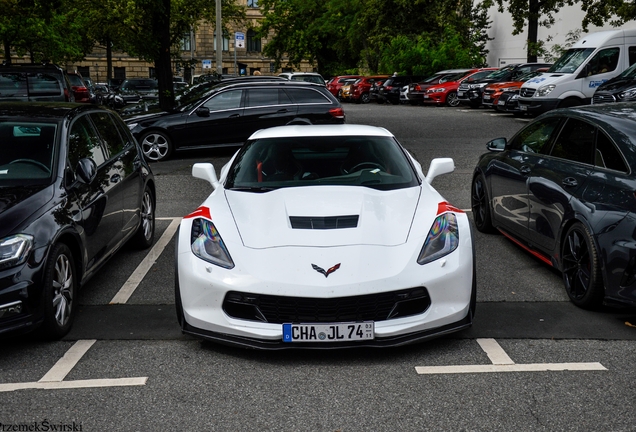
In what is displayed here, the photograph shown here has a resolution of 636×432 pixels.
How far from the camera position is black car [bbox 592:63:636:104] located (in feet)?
57.7

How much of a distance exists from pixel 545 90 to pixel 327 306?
1910 centimetres

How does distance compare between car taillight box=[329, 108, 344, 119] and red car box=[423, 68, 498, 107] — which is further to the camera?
red car box=[423, 68, 498, 107]

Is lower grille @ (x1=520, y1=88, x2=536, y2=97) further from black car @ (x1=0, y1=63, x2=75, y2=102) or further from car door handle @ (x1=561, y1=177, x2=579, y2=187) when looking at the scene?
car door handle @ (x1=561, y1=177, x2=579, y2=187)

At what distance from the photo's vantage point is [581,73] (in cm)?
2258

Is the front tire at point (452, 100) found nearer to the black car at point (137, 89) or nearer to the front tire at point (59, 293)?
the black car at point (137, 89)

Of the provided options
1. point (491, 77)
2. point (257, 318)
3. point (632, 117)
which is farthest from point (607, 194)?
point (491, 77)

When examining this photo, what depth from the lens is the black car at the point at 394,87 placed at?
37.9 m

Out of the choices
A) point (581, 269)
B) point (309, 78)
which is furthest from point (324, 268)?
point (309, 78)

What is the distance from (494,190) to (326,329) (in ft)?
13.2

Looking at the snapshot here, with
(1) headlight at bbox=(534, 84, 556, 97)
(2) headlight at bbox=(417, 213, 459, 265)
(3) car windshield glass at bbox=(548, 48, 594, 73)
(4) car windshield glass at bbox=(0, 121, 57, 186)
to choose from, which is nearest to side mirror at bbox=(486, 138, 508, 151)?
(2) headlight at bbox=(417, 213, 459, 265)

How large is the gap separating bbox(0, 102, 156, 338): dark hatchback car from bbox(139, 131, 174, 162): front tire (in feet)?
24.5

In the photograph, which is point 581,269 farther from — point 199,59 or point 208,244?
point 199,59

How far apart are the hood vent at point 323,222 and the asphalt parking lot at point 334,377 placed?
80cm

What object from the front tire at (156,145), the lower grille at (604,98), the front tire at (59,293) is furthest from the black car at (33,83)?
the lower grille at (604,98)
